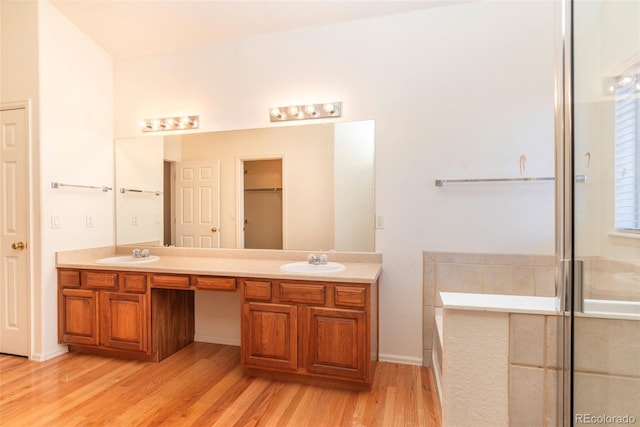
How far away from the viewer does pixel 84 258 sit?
2.88m

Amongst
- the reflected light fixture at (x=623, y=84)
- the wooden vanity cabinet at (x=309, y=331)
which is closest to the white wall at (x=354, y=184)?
the wooden vanity cabinet at (x=309, y=331)

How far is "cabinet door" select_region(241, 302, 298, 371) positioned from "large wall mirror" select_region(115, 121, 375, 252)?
67cm

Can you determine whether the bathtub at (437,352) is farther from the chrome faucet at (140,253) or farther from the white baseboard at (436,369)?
the chrome faucet at (140,253)

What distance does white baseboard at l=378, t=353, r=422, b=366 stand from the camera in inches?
99.9

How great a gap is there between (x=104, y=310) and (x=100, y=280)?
24 centimetres

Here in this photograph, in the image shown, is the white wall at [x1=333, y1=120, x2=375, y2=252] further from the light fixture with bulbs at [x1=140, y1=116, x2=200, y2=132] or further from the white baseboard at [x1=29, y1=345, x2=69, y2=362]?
the white baseboard at [x1=29, y1=345, x2=69, y2=362]

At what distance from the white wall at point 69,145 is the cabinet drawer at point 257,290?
67.8 inches

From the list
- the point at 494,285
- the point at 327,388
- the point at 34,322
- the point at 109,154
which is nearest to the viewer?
the point at 327,388

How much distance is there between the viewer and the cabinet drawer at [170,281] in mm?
2414

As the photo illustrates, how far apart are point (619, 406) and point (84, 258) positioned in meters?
3.55

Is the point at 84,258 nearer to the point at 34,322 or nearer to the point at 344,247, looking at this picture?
the point at 34,322

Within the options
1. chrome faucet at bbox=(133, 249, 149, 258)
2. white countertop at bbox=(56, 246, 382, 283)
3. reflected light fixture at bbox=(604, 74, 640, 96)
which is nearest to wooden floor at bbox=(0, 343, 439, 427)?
white countertop at bbox=(56, 246, 382, 283)

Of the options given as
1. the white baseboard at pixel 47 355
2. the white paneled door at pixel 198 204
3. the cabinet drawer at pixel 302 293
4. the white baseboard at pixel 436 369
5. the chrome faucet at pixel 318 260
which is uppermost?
the white paneled door at pixel 198 204

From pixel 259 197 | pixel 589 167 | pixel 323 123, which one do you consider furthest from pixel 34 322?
pixel 589 167
